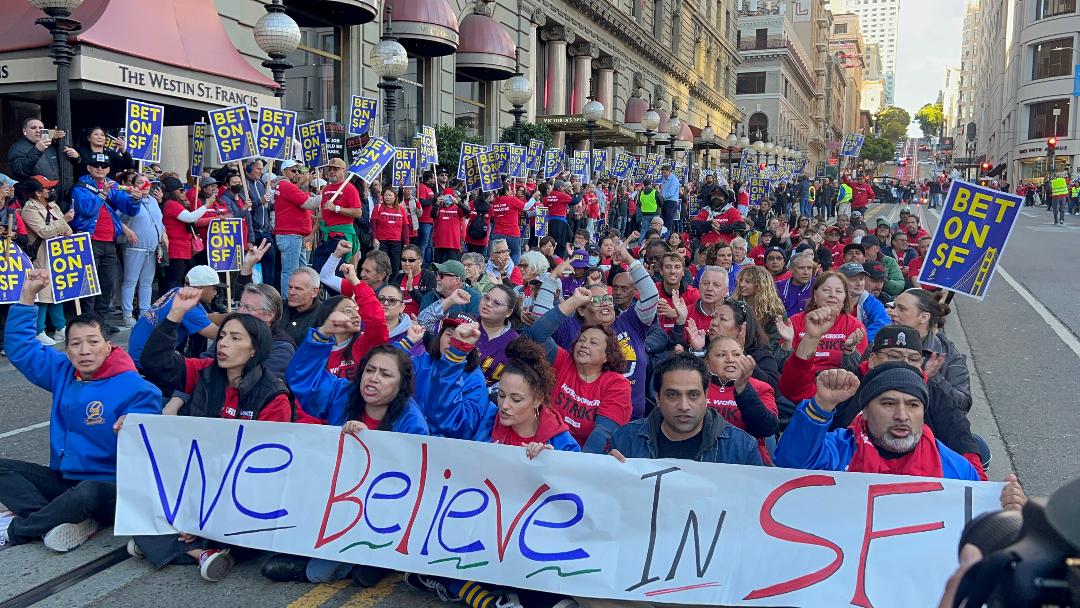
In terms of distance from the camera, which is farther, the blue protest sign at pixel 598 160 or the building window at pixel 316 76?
the blue protest sign at pixel 598 160

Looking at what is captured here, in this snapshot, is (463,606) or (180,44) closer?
(463,606)

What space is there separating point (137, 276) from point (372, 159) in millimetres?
3140

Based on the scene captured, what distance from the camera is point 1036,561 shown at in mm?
1139

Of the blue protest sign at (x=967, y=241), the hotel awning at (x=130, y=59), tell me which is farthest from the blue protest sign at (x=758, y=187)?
the blue protest sign at (x=967, y=241)

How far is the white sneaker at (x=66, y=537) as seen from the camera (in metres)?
4.52

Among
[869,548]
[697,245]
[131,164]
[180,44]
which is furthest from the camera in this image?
[697,245]

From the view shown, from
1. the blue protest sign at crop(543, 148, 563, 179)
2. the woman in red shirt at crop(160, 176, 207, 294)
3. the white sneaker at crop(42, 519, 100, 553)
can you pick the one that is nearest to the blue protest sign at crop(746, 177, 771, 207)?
the blue protest sign at crop(543, 148, 563, 179)

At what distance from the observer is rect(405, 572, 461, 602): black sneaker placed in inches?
163

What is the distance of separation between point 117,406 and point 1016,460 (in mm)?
5705

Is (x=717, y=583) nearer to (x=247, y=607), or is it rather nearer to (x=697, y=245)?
(x=247, y=607)

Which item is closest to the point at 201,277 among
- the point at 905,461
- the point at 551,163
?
the point at 905,461

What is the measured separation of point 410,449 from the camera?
427 cm

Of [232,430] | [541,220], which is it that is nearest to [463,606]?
[232,430]

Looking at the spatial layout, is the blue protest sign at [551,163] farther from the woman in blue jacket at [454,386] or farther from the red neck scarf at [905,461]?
the red neck scarf at [905,461]
